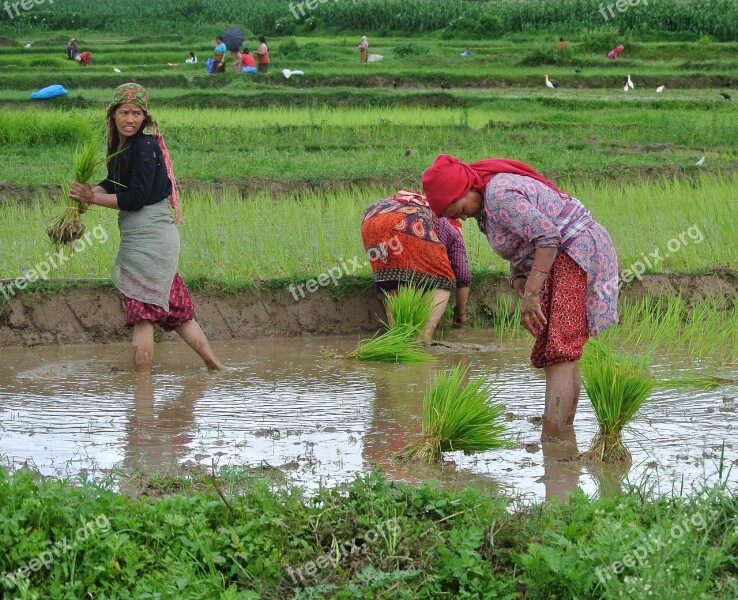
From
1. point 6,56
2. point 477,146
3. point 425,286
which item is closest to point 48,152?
point 477,146

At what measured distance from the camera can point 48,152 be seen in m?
11.8

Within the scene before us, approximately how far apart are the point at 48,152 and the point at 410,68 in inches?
539

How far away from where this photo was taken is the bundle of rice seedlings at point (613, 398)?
4281 mm

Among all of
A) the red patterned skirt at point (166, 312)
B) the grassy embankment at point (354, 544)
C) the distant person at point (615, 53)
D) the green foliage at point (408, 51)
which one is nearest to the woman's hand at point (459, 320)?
the red patterned skirt at point (166, 312)

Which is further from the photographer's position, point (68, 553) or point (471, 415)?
point (471, 415)

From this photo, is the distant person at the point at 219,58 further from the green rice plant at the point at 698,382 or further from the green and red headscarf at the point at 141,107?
the green rice plant at the point at 698,382

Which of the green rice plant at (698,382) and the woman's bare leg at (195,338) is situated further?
the woman's bare leg at (195,338)

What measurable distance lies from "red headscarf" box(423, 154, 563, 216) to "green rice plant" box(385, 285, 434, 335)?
6.54 feet

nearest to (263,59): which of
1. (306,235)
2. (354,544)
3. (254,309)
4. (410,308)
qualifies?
(306,235)

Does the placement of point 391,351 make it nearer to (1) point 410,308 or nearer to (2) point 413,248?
(1) point 410,308

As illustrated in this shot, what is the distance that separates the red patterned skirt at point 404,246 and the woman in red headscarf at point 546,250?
1837 millimetres

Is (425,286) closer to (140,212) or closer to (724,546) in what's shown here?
(140,212)

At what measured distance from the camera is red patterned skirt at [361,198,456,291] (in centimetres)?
625

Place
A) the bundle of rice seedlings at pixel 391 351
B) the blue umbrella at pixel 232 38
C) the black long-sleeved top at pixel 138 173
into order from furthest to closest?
the blue umbrella at pixel 232 38, the bundle of rice seedlings at pixel 391 351, the black long-sleeved top at pixel 138 173
